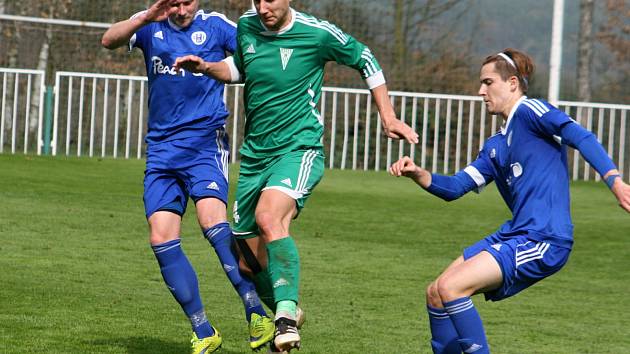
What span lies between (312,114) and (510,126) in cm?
115

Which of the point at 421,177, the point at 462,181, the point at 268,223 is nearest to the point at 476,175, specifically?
the point at 462,181

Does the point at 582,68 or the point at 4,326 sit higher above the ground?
the point at 582,68

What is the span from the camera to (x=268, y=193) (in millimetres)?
6418

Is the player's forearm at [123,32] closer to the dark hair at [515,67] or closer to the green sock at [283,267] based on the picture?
Result: the green sock at [283,267]

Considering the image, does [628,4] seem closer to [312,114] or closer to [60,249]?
[60,249]

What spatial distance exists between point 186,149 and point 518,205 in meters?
2.10

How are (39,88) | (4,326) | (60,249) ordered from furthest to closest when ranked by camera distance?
(39,88), (60,249), (4,326)

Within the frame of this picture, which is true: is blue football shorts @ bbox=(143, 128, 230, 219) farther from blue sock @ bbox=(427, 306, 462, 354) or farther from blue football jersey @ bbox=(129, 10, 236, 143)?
blue sock @ bbox=(427, 306, 462, 354)

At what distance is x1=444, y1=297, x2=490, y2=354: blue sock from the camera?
584 cm

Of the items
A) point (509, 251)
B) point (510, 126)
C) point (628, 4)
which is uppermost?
point (628, 4)

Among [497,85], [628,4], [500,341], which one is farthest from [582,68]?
[497,85]

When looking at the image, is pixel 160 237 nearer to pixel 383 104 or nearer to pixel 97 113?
pixel 383 104

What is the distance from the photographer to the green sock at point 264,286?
7023 mm

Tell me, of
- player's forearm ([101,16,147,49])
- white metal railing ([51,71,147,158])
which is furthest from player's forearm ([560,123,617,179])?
white metal railing ([51,71,147,158])
